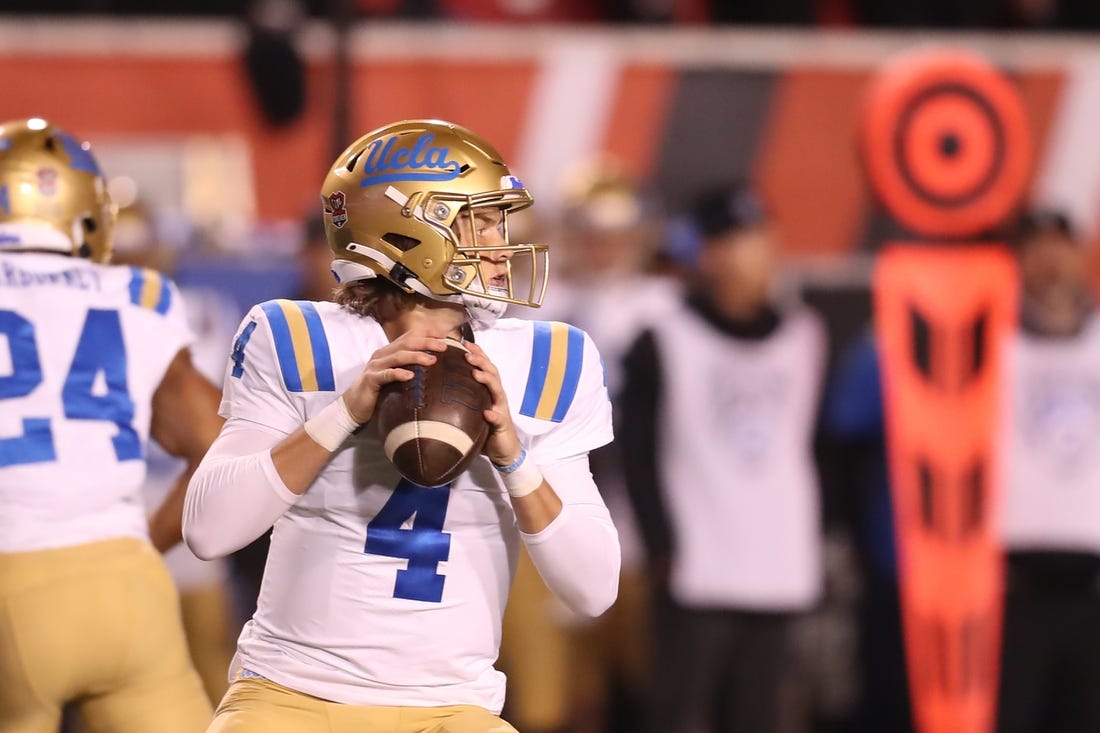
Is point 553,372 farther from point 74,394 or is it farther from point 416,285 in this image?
point 74,394

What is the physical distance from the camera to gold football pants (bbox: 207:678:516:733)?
2447 mm

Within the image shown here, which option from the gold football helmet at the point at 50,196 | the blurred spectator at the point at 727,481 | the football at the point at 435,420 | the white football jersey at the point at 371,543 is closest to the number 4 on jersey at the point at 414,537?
the white football jersey at the point at 371,543

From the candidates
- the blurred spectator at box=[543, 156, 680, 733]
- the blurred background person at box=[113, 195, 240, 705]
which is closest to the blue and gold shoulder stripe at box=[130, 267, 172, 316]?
the blurred background person at box=[113, 195, 240, 705]

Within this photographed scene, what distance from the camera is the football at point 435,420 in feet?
7.75

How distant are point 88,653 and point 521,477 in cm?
107

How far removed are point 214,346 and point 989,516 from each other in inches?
105

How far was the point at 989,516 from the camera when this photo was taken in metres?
4.95

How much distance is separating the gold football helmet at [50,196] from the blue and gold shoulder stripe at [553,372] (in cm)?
A: 117

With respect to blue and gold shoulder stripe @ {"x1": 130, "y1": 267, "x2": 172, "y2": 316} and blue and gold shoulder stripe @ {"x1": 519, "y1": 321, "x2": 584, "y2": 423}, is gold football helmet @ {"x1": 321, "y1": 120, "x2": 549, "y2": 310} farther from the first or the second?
blue and gold shoulder stripe @ {"x1": 130, "y1": 267, "x2": 172, "y2": 316}

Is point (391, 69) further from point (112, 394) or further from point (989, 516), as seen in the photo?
point (112, 394)

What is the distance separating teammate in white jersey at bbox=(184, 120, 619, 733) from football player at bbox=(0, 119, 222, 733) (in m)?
0.53

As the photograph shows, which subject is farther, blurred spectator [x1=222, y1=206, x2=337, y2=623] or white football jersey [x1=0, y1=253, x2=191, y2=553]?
blurred spectator [x1=222, y1=206, x2=337, y2=623]

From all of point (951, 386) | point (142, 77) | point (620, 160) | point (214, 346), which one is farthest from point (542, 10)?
point (951, 386)

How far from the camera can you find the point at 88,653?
3.03 meters
